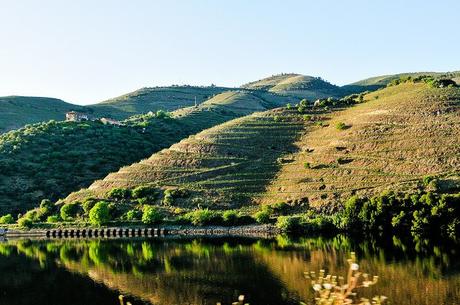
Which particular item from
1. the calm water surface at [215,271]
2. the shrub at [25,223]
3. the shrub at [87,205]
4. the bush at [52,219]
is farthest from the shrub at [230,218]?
the shrub at [25,223]

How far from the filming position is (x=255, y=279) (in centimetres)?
5688

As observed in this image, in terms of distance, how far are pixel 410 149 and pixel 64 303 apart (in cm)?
8481

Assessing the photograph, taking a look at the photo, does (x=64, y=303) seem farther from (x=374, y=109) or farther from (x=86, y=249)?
(x=374, y=109)

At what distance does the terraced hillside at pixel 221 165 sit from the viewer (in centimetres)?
11881

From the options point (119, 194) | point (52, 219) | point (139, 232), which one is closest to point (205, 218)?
point (139, 232)

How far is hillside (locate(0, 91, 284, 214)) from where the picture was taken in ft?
447

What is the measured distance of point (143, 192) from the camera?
120750 mm

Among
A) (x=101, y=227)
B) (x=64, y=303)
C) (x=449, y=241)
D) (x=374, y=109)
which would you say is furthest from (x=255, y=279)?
(x=374, y=109)

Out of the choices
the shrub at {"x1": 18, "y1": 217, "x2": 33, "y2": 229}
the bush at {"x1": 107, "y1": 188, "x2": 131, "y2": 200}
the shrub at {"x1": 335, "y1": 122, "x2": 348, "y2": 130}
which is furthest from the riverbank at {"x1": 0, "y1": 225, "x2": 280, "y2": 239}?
the shrub at {"x1": 335, "y1": 122, "x2": 348, "y2": 130}

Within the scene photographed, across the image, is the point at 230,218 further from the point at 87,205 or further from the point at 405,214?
the point at 87,205

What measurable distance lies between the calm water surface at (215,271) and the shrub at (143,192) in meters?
27.5

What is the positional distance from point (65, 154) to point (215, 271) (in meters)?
103

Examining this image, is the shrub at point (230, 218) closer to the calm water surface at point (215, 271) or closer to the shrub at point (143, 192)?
the calm water surface at point (215, 271)

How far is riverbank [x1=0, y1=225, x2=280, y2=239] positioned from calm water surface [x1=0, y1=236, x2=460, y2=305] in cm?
921
